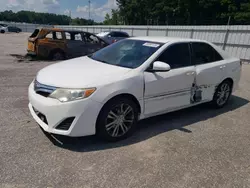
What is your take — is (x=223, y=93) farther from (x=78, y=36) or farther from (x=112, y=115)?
(x=78, y=36)

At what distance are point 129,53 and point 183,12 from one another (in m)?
52.0

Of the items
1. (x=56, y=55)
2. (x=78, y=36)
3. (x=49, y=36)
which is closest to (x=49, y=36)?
(x=49, y=36)

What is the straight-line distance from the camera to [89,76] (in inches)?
124

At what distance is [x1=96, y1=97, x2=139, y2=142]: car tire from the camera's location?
10.3 ft

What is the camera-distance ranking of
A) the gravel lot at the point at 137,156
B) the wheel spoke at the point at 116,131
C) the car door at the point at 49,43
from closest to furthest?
the gravel lot at the point at 137,156 → the wheel spoke at the point at 116,131 → the car door at the point at 49,43

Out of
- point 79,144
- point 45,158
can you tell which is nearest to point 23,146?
point 45,158

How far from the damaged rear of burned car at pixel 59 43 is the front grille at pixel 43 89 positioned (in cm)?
728

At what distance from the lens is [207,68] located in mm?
4500

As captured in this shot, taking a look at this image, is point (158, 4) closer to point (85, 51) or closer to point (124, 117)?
point (85, 51)

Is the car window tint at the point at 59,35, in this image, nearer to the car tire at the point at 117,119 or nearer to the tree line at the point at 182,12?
the car tire at the point at 117,119

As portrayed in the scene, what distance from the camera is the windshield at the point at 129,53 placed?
145 inches

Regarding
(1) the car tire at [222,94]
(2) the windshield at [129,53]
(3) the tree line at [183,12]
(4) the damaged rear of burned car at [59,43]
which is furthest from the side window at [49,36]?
(3) the tree line at [183,12]

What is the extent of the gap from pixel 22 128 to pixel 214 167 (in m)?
2.94

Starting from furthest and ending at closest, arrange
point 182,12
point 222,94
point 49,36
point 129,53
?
point 182,12
point 49,36
point 222,94
point 129,53
